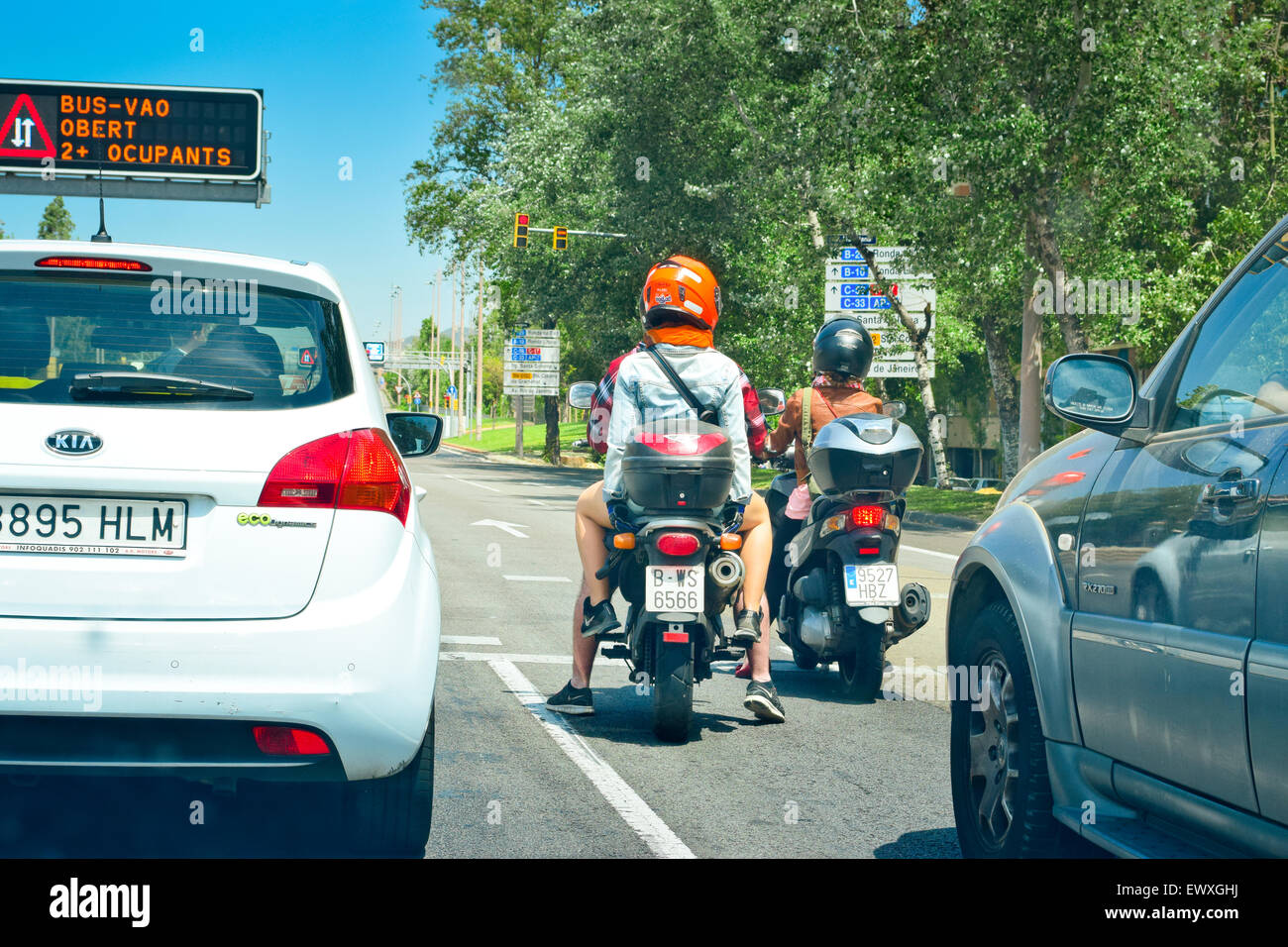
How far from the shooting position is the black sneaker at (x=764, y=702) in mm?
6789

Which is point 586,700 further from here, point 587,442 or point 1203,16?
point 1203,16

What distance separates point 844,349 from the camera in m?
7.61

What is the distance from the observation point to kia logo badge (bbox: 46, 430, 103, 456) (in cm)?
370

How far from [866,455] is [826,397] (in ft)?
2.28

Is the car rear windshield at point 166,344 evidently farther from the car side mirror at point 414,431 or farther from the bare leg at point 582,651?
the bare leg at point 582,651

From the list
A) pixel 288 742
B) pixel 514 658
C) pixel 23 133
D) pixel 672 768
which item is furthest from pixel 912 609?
pixel 23 133

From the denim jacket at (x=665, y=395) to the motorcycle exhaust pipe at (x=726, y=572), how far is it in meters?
0.42

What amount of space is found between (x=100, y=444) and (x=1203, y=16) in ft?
72.1

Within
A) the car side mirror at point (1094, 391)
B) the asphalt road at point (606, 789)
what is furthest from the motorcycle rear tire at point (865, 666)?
the car side mirror at point (1094, 391)

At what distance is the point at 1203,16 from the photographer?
22.0m

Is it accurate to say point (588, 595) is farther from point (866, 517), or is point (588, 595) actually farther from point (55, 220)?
point (55, 220)

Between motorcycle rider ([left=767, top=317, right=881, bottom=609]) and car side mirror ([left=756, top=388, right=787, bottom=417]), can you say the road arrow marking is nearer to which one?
motorcycle rider ([left=767, top=317, right=881, bottom=609])

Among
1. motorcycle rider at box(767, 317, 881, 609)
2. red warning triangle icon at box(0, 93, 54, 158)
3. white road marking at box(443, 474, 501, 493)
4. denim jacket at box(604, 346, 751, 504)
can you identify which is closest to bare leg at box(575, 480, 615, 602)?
denim jacket at box(604, 346, 751, 504)
